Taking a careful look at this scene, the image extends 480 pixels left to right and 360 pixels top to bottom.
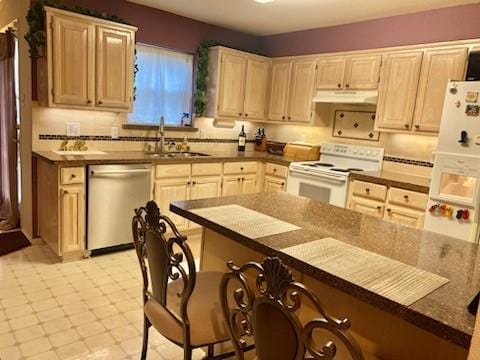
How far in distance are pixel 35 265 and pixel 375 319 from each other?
2953mm

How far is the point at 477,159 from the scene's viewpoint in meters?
2.76

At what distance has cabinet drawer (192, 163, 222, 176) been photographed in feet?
13.2

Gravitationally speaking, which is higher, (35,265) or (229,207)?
(229,207)

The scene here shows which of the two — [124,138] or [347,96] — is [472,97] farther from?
[124,138]

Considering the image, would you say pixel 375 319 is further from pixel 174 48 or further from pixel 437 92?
pixel 174 48

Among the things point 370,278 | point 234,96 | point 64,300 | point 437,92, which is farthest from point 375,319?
point 234,96

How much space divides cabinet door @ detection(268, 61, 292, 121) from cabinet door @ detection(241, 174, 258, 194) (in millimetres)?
880

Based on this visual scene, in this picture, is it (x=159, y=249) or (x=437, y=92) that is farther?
(x=437, y=92)

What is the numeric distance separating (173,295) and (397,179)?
8.45 ft

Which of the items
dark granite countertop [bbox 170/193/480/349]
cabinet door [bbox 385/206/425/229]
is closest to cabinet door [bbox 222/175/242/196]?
cabinet door [bbox 385/206/425/229]

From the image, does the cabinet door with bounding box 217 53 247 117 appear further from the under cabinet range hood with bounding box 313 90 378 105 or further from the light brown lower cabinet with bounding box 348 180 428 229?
the light brown lower cabinet with bounding box 348 180 428 229

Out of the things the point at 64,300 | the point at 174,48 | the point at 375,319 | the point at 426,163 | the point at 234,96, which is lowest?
the point at 64,300

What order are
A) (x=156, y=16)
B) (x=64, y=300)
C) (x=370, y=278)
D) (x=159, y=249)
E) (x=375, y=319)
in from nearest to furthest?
(x=370, y=278)
(x=375, y=319)
(x=159, y=249)
(x=64, y=300)
(x=156, y=16)

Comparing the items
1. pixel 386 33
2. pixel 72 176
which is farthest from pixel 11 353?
pixel 386 33
